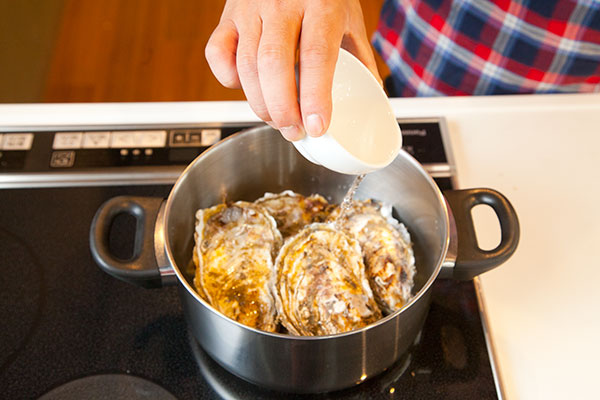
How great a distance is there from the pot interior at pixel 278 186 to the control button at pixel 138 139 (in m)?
0.15

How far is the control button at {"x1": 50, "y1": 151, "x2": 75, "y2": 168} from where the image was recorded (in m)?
0.75

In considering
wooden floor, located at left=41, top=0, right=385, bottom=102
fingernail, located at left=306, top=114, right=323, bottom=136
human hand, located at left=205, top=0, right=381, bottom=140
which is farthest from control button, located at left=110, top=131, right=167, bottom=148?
wooden floor, located at left=41, top=0, right=385, bottom=102

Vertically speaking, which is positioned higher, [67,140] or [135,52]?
[135,52]

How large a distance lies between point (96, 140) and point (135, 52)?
981 millimetres

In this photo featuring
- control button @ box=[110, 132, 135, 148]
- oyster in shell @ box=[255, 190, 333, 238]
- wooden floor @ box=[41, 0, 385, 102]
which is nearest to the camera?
oyster in shell @ box=[255, 190, 333, 238]

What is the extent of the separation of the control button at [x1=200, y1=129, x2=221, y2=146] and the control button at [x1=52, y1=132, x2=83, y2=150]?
0.17m

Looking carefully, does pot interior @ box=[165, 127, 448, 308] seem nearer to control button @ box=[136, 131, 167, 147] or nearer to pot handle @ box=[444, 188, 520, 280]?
pot handle @ box=[444, 188, 520, 280]

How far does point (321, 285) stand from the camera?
1.86ft

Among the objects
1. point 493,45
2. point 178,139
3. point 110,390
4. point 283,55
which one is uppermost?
point 493,45

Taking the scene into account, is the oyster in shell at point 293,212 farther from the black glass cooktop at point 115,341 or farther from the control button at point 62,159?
the control button at point 62,159

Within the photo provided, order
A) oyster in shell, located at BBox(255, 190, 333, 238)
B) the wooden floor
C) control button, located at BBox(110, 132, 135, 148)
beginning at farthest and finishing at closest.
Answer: the wooden floor < control button, located at BBox(110, 132, 135, 148) < oyster in shell, located at BBox(255, 190, 333, 238)

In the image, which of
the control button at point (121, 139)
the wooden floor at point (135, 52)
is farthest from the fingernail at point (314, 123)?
the wooden floor at point (135, 52)

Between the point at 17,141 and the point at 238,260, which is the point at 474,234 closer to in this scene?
the point at 238,260

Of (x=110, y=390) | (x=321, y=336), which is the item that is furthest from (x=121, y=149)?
(x=321, y=336)
